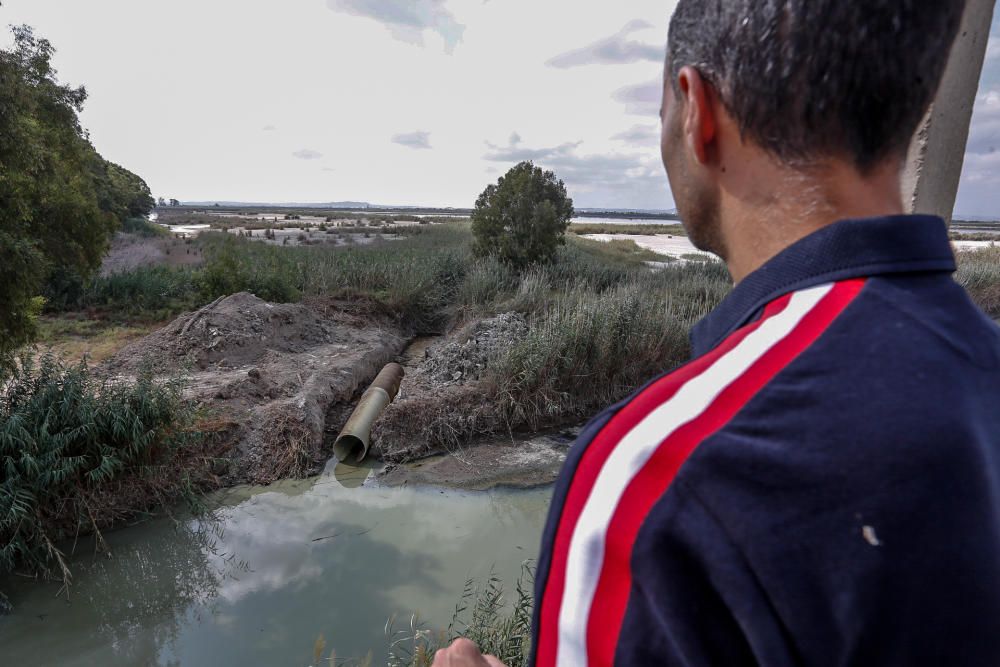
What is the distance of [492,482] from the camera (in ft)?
21.0

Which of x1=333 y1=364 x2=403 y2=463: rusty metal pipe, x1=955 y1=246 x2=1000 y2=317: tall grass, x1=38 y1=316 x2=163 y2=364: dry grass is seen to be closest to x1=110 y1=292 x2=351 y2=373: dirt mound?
x1=38 y1=316 x2=163 y2=364: dry grass

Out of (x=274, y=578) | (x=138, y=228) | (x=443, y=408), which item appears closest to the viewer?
(x=274, y=578)

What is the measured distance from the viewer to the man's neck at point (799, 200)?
28.4 inches

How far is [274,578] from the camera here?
4.75 metres

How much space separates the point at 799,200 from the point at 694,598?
52 cm

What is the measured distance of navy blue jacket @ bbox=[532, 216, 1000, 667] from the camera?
52cm

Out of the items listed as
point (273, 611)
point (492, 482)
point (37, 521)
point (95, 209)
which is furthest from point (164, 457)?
point (95, 209)

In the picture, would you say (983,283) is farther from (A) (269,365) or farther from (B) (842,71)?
(B) (842,71)

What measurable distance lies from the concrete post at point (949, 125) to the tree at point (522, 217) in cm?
1201

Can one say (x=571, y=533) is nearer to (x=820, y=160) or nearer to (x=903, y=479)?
(x=903, y=479)

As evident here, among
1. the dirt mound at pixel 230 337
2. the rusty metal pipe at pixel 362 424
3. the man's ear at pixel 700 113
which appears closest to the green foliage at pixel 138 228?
the dirt mound at pixel 230 337

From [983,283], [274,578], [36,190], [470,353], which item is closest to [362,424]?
[470,353]

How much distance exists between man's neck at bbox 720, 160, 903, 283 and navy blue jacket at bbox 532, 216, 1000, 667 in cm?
10

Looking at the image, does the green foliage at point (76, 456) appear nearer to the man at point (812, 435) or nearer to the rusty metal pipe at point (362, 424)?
the rusty metal pipe at point (362, 424)
